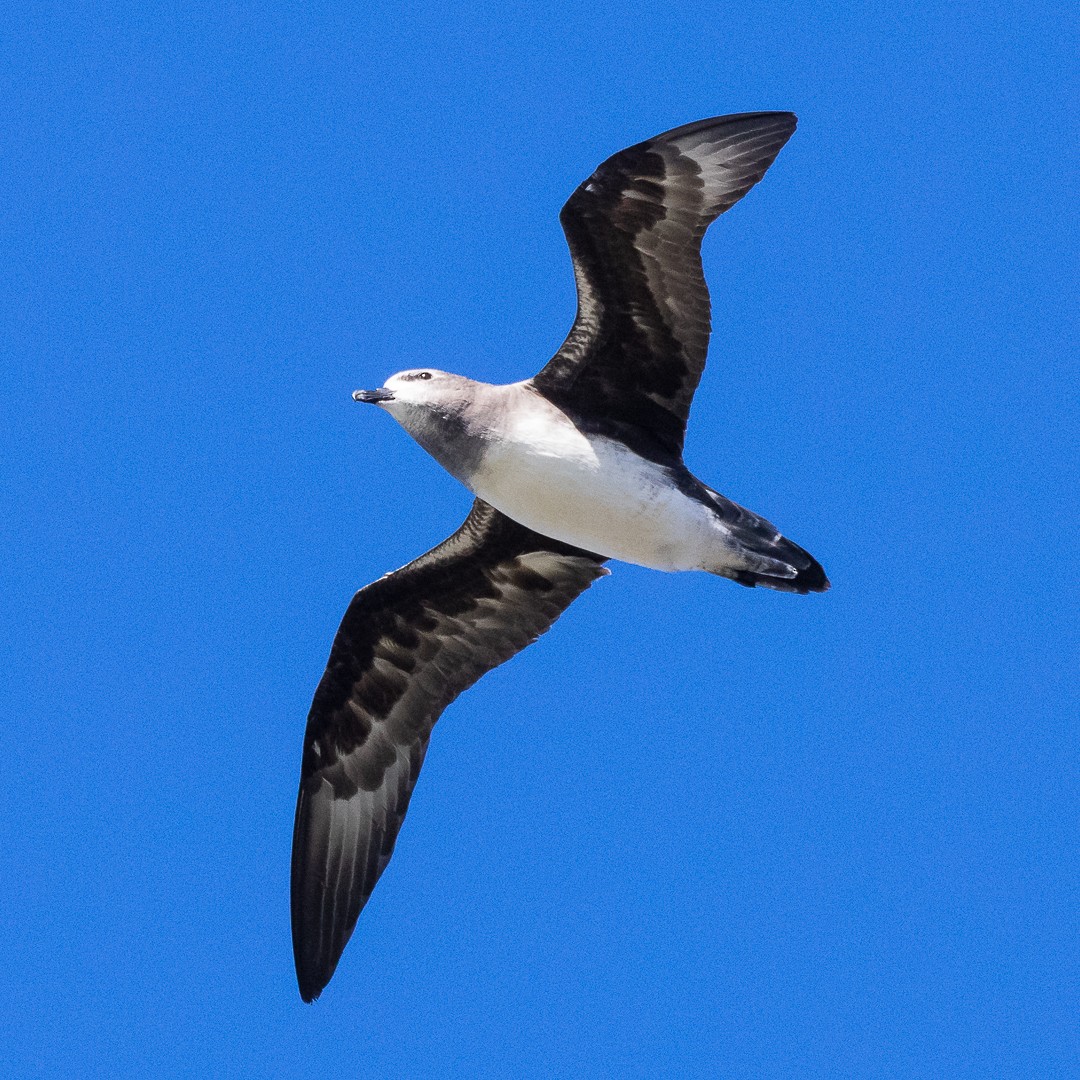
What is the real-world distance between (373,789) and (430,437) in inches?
121

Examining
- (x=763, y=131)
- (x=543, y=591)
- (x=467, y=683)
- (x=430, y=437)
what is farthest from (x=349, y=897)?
(x=763, y=131)

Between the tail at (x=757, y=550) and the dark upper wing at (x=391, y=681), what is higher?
the tail at (x=757, y=550)

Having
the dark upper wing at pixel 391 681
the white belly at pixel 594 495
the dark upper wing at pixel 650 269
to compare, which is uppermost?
the dark upper wing at pixel 650 269

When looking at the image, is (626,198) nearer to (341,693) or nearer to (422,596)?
(422,596)

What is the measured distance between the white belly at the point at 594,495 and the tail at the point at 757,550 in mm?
113

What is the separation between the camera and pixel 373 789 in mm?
14516

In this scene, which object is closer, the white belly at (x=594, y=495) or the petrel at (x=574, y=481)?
the petrel at (x=574, y=481)

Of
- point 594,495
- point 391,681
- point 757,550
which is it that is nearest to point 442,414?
point 594,495

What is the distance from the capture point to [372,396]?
13.0 metres

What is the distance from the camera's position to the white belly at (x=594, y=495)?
1295 cm

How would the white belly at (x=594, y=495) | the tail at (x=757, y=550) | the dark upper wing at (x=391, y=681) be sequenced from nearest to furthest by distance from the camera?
the white belly at (x=594, y=495)
the tail at (x=757, y=550)
the dark upper wing at (x=391, y=681)

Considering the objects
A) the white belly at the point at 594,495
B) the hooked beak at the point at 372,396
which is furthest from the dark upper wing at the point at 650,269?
the hooked beak at the point at 372,396

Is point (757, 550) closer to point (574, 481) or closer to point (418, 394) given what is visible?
point (574, 481)

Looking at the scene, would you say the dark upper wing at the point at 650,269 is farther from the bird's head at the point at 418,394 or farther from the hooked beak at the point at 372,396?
the hooked beak at the point at 372,396
